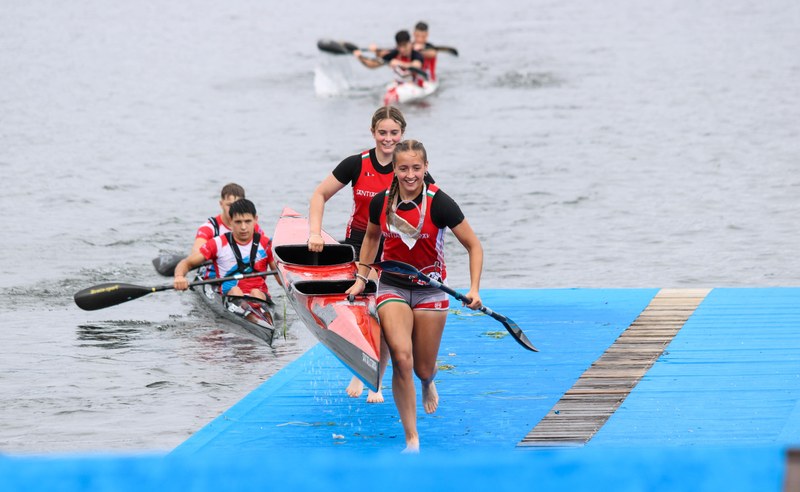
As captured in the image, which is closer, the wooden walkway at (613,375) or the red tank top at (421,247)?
the red tank top at (421,247)

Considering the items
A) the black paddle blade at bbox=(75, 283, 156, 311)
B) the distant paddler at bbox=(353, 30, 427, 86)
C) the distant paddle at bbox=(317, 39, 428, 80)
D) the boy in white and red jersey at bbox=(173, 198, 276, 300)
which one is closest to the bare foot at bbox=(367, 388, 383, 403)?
the black paddle blade at bbox=(75, 283, 156, 311)

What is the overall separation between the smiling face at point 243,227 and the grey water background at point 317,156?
3.22 ft

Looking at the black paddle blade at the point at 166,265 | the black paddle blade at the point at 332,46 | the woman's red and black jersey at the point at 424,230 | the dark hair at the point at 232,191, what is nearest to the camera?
the woman's red and black jersey at the point at 424,230

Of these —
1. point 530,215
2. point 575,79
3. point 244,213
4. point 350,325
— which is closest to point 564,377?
point 350,325

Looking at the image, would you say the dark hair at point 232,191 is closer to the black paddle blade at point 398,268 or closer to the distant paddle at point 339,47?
the black paddle blade at point 398,268

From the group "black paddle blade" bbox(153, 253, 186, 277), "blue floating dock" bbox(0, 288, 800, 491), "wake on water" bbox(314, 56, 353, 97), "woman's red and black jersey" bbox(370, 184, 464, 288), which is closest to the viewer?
"blue floating dock" bbox(0, 288, 800, 491)

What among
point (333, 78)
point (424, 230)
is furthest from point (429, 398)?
point (333, 78)

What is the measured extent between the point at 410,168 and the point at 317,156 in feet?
61.3

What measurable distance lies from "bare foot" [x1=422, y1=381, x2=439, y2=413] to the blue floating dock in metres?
0.13

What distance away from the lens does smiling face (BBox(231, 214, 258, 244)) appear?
35.1ft

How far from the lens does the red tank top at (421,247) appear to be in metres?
6.83

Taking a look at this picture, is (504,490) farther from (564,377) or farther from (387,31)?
(387,31)

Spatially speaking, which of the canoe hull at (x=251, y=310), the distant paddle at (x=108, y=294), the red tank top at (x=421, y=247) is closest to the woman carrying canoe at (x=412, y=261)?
the red tank top at (x=421, y=247)

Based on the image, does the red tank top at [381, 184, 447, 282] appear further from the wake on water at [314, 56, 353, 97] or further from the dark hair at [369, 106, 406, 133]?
the wake on water at [314, 56, 353, 97]
